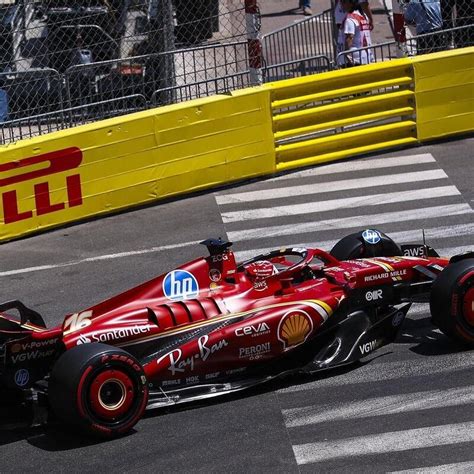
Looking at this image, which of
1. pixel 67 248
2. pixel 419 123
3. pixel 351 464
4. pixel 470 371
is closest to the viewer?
pixel 351 464

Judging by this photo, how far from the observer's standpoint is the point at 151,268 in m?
11.3

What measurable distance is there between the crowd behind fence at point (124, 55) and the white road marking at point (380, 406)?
6.32 meters

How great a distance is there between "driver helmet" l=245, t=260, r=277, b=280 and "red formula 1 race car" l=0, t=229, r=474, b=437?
0.01 metres

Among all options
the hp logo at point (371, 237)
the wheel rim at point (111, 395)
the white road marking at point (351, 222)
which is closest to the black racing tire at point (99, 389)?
the wheel rim at point (111, 395)

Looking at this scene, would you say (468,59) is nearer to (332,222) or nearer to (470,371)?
(332,222)

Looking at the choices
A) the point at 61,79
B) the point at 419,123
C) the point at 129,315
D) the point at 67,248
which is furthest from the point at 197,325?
the point at 419,123

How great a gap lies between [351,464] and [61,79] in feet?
25.7

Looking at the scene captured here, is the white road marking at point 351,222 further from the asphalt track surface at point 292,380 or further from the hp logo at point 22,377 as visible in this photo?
the hp logo at point 22,377

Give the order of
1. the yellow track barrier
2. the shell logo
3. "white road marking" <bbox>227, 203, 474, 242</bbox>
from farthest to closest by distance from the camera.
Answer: the yellow track barrier < "white road marking" <bbox>227, 203, 474, 242</bbox> < the shell logo

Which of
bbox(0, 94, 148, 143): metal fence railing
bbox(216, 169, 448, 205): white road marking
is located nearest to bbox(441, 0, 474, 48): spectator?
bbox(216, 169, 448, 205): white road marking

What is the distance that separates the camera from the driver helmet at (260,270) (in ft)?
27.7

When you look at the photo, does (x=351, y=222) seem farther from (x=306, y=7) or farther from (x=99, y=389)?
(x=306, y=7)

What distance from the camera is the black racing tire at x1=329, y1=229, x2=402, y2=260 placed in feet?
31.3

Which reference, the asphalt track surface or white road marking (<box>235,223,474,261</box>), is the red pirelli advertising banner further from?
white road marking (<box>235,223,474,261</box>)
